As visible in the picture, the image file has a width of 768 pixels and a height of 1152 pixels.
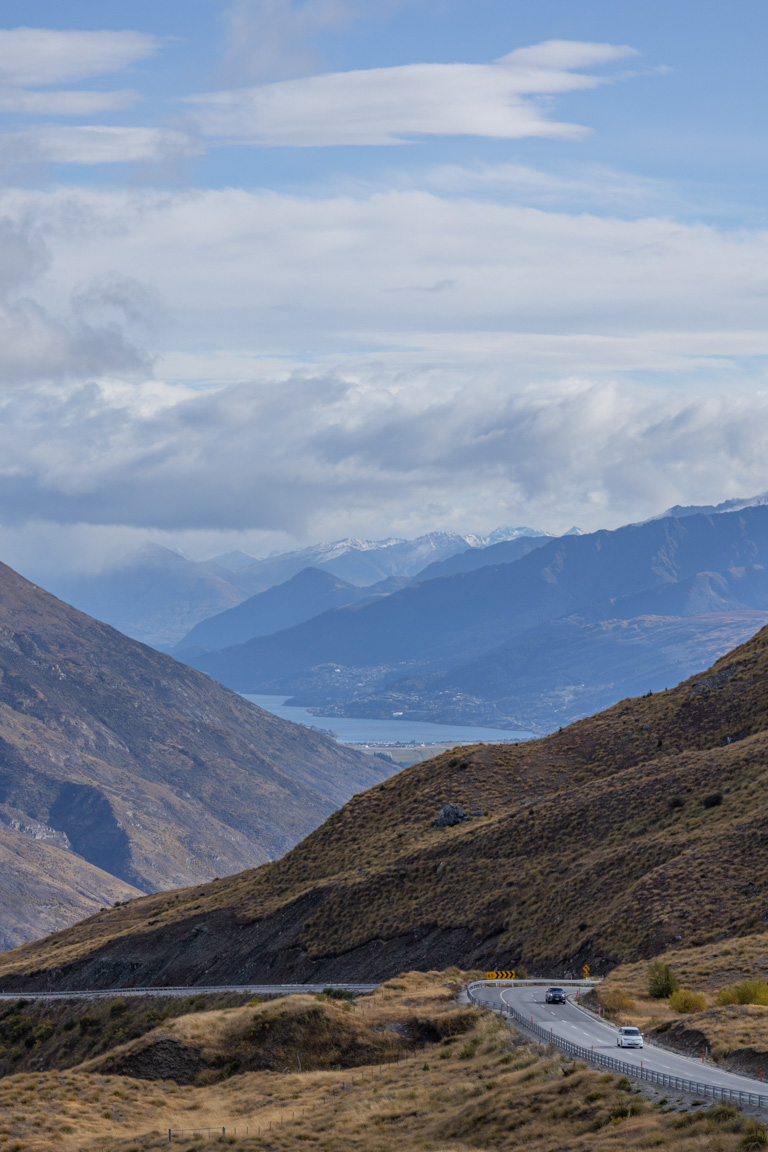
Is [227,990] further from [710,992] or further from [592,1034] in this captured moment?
[592,1034]

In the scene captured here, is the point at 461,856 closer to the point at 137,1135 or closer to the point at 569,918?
the point at 569,918

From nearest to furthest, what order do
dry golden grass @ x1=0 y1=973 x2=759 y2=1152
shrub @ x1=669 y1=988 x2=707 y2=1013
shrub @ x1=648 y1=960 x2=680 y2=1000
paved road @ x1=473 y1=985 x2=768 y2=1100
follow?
dry golden grass @ x1=0 y1=973 x2=759 y2=1152 < paved road @ x1=473 y1=985 x2=768 y2=1100 < shrub @ x1=669 y1=988 x2=707 y2=1013 < shrub @ x1=648 y1=960 x2=680 y2=1000

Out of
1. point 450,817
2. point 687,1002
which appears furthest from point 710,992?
point 450,817

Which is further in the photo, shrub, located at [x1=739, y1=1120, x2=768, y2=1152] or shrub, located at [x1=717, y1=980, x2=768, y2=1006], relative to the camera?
shrub, located at [x1=717, y1=980, x2=768, y2=1006]

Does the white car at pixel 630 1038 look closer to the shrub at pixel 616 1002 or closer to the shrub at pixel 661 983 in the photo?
the shrub at pixel 616 1002

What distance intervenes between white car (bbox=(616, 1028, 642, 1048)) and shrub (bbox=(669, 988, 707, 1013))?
6441 millimetres

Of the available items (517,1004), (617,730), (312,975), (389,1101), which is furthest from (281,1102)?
(617,730)

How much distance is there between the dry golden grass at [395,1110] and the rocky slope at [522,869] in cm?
2282

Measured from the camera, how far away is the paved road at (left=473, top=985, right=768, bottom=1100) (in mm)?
32916

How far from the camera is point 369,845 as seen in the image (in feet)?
330

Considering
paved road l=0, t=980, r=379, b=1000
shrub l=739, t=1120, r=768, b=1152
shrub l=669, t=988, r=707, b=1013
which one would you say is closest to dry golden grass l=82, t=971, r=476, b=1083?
shrub l=669, t=988, r=707, b=1013

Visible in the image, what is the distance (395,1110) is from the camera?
36938mm

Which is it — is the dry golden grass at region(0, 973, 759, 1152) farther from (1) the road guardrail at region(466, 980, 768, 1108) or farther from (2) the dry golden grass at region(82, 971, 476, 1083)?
(1) the road guardrail at region(466, 980, 768, 1108)

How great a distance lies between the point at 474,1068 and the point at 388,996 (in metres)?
18.0
